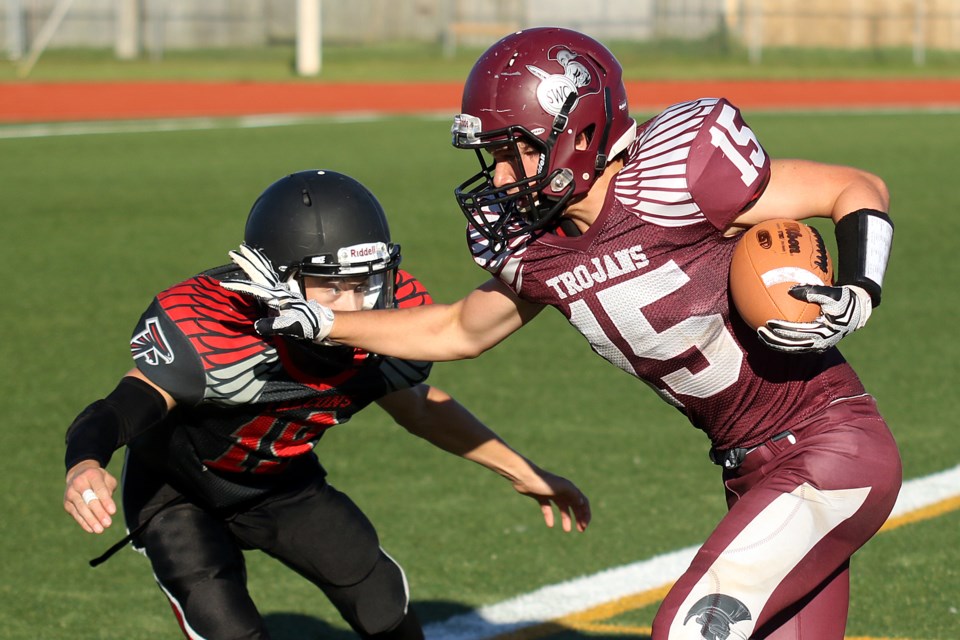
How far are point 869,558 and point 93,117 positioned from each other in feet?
52.7

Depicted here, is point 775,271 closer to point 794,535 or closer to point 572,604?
point 794,535

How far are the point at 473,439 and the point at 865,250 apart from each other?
1.57 metres

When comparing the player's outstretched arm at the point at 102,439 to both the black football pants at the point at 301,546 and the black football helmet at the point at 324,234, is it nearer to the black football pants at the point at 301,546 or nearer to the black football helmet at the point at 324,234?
the black football pants at the point at 301,546

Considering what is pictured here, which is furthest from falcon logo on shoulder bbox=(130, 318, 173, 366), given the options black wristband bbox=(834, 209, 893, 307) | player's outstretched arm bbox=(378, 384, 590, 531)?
black wristband bbox=(834, 209, 893, 307)

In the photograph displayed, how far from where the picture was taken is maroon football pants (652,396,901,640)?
3.34m

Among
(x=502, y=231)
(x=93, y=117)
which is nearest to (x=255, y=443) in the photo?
(x=502, y=231)

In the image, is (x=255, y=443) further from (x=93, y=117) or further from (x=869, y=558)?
(x=93, y=117)

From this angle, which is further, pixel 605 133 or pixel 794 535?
pixel 605 133

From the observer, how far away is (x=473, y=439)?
4531 mm

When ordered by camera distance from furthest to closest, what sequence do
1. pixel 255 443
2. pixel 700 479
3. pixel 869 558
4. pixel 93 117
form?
pixel 93 117, pixel 700 479, pixel 869 558, pixel 255 443

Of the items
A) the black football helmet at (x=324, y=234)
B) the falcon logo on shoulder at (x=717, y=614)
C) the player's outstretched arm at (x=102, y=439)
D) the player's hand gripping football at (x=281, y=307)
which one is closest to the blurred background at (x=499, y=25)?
the black football helmet at (x=324, y=234)

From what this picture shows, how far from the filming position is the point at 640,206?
3572 mm

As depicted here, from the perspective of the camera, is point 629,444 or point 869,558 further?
A: point 629,444

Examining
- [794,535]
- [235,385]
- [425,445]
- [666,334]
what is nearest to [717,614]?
[794,535]
